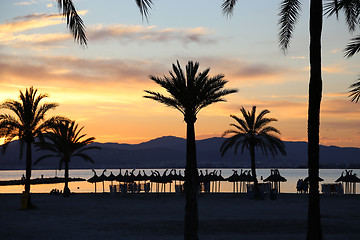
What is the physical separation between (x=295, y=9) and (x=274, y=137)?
26.1m

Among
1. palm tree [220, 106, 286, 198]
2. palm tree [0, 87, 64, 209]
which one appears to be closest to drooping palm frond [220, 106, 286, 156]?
palm tree [220, 106, 286, 198]

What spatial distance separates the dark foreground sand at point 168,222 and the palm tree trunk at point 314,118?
3928 millimetres

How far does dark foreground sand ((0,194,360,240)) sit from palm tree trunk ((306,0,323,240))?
3.93 meters

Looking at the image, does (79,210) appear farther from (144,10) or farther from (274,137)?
(144,10)

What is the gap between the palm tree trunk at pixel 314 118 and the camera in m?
16.1

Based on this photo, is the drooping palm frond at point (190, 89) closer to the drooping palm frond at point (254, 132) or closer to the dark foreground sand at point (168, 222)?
the dark foreground sand at point (168, 222)

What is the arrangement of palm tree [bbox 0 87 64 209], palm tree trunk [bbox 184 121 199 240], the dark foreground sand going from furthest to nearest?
palm tree [bbox 0 87 64 209] < the dark foreground sand < palm tree trunk [bbox 184 121 199 240]

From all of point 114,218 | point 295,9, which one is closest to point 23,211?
point 114,218

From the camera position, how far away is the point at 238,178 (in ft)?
162

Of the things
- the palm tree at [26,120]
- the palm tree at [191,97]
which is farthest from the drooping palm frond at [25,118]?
the palm tree at [191,97]

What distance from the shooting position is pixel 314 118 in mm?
16312

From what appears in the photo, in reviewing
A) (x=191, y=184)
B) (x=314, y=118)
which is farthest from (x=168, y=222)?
(x=314, y=118)

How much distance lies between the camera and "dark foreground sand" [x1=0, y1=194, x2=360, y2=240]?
21.1m

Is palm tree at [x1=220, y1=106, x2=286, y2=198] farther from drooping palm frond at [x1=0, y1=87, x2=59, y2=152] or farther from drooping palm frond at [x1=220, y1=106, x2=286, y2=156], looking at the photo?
drooping palm frond at [x1=0, y1=87, x2=59, y2=152]
